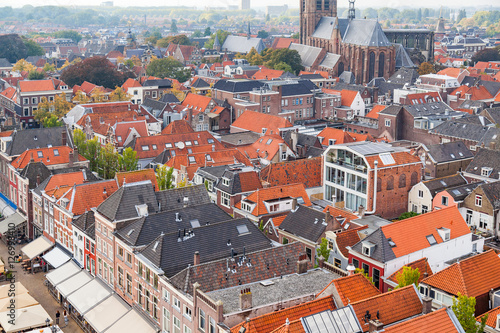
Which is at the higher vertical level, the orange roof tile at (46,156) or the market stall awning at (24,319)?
the orange roof tile at (46,156)

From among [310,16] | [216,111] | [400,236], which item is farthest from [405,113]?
[310,16]

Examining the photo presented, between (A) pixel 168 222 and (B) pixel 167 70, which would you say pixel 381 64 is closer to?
(B) pixel 167 70

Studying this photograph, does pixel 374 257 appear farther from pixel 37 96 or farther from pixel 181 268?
pixel 37 96

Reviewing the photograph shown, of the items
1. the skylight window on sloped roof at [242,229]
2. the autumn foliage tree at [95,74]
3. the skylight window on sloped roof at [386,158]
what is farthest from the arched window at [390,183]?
the autumn foliage tree at [95,74]

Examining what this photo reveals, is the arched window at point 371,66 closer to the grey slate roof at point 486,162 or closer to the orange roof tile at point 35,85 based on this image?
the orange roof tile at point 35,85

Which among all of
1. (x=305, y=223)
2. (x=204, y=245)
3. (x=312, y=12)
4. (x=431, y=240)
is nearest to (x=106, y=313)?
(x=204, y=245)

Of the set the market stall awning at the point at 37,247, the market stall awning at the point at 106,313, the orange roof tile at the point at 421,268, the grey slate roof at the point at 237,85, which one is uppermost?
the grey slate roof at the point at 237,85

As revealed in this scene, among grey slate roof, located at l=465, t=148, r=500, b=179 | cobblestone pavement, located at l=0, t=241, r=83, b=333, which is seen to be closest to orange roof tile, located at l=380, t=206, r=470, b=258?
grey slate roof, located at l=465, t=148, r=500, b=179
